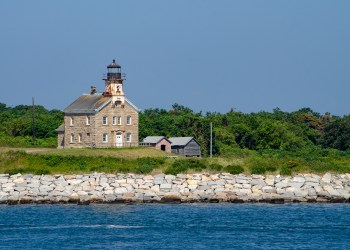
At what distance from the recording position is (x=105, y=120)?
7256 cm

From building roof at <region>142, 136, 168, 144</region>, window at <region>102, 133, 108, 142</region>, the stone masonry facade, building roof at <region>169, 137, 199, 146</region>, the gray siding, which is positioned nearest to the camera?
the stone masonry facade

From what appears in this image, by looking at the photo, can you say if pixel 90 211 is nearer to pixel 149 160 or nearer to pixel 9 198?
pixel 9 198

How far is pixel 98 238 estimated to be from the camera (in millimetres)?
39750

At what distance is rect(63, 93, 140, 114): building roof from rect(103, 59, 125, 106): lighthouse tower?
1.43ft

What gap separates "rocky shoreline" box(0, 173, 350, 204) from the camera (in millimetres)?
52125

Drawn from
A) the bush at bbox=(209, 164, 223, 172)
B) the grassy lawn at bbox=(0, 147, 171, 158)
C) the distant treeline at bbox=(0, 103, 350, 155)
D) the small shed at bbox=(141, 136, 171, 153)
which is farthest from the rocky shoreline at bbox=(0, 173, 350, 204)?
the distant treeline at bbox=(0, 103, 350, 155)

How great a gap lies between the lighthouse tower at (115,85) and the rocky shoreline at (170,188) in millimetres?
18512

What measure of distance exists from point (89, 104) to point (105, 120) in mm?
2149

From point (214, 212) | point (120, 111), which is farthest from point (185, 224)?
point (120, 111)

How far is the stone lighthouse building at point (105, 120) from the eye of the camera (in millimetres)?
72188

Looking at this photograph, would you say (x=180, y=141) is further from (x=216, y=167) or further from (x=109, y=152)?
(x=216, y=167)

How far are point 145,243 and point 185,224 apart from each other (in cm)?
537

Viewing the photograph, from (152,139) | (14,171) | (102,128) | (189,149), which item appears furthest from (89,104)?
(14,171)

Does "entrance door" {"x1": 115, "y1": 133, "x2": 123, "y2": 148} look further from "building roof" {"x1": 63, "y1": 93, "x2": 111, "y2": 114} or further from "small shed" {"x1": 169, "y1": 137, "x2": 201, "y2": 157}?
"small shed" {"x1": 169, "y1": 137, "x2": 201, "y2": 157}
